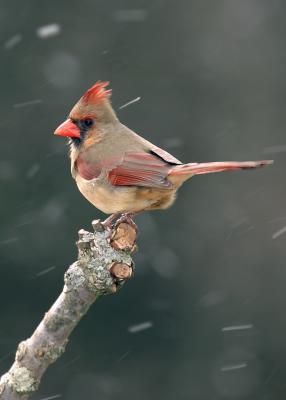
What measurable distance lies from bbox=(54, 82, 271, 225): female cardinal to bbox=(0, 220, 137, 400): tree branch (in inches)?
19.3

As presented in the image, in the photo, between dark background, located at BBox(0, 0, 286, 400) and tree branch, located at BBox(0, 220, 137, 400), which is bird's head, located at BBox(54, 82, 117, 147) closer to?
tree branch, located at BBox(0, 220, 137, 400)

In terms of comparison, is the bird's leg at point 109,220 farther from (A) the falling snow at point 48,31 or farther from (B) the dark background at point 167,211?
(A) the falling snow at point 48,31

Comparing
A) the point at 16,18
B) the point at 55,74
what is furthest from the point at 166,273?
the point at 16,18

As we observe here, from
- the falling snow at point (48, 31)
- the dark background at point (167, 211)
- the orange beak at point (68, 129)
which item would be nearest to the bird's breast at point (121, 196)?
Answer: the orange beak at point (68, 129)

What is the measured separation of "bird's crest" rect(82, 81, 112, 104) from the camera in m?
3.22

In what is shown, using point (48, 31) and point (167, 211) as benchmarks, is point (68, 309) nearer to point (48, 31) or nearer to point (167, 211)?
point (167, 211)

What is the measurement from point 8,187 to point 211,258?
55.7 inches

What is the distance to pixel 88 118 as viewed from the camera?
3318 mm

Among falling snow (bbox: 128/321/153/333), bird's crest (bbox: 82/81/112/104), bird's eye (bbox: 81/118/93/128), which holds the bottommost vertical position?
falling snow (bbox: 128/321/153/333)

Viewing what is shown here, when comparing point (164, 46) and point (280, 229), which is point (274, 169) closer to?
point (280, 229)

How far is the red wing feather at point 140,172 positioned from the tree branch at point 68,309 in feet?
1.60

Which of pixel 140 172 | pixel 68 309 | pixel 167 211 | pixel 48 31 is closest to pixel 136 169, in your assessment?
pixel 140 172

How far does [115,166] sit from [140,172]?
0.42ft

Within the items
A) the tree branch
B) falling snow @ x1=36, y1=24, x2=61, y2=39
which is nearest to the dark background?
falling snow @ x1=36, y1=24, x2=61, y2=39
